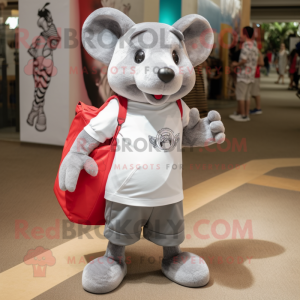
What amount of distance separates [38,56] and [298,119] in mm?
4823

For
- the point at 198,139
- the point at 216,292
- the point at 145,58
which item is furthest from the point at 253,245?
the point at 145,58

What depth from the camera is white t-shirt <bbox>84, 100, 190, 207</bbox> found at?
1.85 meters

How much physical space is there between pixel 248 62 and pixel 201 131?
5.26 metres

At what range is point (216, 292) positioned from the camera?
1903mm

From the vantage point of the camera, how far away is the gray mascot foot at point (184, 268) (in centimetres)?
193

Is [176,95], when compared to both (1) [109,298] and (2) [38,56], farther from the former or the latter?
(2) [38,56]

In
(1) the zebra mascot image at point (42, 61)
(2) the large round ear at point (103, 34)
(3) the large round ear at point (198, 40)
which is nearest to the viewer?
(2) the large round ear at point (103, 34)

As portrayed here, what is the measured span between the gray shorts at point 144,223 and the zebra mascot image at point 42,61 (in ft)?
10.6

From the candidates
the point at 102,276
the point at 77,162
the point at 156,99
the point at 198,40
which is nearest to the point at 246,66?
the point at 198,40

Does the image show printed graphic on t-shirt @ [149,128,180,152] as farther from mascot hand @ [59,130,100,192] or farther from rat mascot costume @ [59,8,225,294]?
mascot hand @ [59,130,100,192]

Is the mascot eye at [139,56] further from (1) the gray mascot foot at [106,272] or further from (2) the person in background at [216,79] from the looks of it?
(2) the person in background at [216,79]

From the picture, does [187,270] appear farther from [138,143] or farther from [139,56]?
[139,56]

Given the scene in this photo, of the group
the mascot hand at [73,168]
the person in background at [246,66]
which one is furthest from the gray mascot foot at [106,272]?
the person in background at [246,66]

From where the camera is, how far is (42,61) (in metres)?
4.84
